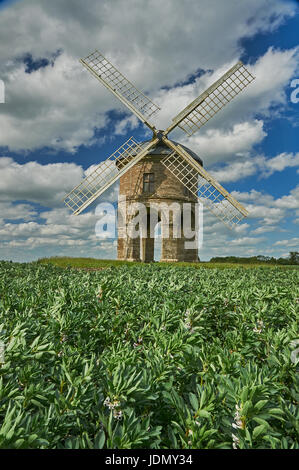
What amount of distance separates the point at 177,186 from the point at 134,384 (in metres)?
25.0

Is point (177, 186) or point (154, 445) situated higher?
point (177, 186)

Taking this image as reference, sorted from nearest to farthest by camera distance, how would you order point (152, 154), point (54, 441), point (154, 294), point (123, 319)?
1. point (54, 441)
2. point (123, 319)
3. point (154, 294)
4. point (152, 154)

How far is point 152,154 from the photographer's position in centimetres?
2558

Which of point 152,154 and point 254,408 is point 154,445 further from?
point 152,154

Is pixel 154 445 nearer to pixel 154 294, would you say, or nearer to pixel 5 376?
pixel 5 376

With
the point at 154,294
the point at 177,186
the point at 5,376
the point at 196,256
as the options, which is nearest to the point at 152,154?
the point at 177,186

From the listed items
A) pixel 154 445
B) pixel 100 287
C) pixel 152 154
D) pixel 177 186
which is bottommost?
pixel 154 445

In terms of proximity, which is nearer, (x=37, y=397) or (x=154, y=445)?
(x=154, y=445)

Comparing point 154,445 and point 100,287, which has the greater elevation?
point 100,287

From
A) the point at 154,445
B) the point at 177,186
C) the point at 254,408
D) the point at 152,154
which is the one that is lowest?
the point at 154,445

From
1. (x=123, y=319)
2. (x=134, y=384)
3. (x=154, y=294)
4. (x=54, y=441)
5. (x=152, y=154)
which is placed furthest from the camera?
(x=152, y=154)
